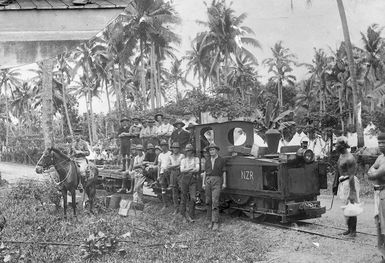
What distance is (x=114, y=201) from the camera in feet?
28.0

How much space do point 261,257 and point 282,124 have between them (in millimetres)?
5521

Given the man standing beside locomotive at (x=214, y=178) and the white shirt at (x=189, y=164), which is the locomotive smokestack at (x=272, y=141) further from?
the white shirt at (x=189, y=164)

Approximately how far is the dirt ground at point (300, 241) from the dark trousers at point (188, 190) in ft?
1.27

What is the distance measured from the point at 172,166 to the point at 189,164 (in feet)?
2.06

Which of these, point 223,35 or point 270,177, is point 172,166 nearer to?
point 270,177

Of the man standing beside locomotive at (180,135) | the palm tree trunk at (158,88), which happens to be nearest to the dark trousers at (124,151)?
the palm tree trunk at (158,88)

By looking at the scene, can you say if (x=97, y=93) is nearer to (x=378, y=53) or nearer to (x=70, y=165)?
(x=70, y=165)

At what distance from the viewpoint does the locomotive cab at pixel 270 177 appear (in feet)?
24.5

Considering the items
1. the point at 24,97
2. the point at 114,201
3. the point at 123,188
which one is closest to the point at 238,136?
the point at 114,201

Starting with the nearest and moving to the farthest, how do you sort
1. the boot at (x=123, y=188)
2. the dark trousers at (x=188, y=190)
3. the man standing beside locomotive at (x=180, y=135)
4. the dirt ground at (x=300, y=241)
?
1. the dirt ground at (x=300, y=241)
2. the dark trousers at (x=188, y=190)
3. the man standing beside locomotive at (x=180, y=135)
4. the boot at (x=123, y=188)

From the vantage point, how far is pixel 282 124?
35.2 feet

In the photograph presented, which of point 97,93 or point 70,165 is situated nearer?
point 70,165

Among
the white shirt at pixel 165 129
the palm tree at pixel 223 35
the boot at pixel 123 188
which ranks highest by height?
the palm tree at pixel 223 35

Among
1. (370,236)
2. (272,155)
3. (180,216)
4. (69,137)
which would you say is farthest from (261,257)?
(69,137)
